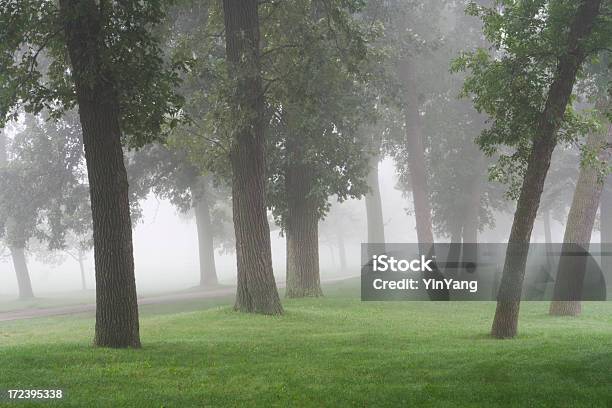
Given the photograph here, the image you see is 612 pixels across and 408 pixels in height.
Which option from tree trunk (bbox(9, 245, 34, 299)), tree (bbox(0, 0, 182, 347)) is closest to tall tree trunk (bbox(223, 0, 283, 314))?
tree (bbox(0, 0, 182, 347))

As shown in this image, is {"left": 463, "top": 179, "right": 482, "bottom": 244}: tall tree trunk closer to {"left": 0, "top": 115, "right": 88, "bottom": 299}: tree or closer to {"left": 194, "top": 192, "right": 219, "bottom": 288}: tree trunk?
{"left": 194, "top": 192, "right": 219, "bottom": 288}: tree trunk

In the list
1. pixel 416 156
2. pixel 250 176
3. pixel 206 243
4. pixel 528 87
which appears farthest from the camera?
pixel 206 243

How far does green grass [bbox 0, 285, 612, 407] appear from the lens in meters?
9.05

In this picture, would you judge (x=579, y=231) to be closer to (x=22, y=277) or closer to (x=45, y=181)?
(x=45, y=181)

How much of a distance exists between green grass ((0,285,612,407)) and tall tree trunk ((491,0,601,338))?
843mm

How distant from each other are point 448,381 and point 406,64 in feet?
84.9

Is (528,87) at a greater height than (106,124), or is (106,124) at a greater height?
(528,87)

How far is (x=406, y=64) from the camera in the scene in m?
33.7

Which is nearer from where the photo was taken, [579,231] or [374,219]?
[579,231]

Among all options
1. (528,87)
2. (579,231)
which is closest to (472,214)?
(579,231)

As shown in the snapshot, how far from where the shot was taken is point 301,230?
24609 millimetres

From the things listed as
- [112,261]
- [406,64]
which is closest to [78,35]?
[112,261]

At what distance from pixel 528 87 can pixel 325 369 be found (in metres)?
8.08

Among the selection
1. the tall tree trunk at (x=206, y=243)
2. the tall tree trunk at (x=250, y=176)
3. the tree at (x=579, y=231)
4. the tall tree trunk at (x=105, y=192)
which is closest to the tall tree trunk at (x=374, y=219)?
the tall tree trunk at (x=206, y=243)
